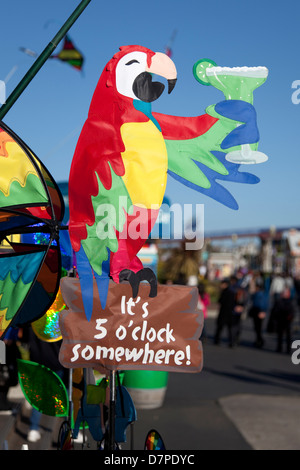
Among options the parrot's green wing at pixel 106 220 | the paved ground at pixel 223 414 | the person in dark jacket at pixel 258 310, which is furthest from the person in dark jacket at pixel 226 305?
the parrot's green wing at pixel 106 220

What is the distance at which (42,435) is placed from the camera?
586 centimetres

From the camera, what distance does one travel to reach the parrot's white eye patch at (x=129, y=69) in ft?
7.23

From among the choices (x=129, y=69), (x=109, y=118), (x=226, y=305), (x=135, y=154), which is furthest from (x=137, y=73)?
(x=226, y=305)

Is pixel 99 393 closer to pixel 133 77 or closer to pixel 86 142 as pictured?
pixel 86 142

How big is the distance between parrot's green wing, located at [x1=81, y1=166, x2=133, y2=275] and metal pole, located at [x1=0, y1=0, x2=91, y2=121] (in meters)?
0.49

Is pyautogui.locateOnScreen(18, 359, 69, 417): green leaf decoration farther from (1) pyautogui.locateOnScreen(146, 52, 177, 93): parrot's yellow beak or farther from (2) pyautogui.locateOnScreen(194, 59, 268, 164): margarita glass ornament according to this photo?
(1) pyautogui.locateOnScreen(146, 52, 177, 93): parrot's yellow beak

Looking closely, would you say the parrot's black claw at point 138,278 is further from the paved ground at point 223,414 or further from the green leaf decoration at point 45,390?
the paved ground at point 223,414

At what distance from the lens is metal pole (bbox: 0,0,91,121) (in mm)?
2275

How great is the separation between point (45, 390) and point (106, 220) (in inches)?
40.3

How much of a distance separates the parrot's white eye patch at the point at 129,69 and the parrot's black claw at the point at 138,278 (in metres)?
0.72

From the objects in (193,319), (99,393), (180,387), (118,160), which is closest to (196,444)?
(180,387)

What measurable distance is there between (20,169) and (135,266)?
0.62 metres

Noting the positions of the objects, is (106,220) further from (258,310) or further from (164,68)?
(258,310)

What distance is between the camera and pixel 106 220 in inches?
88.7
